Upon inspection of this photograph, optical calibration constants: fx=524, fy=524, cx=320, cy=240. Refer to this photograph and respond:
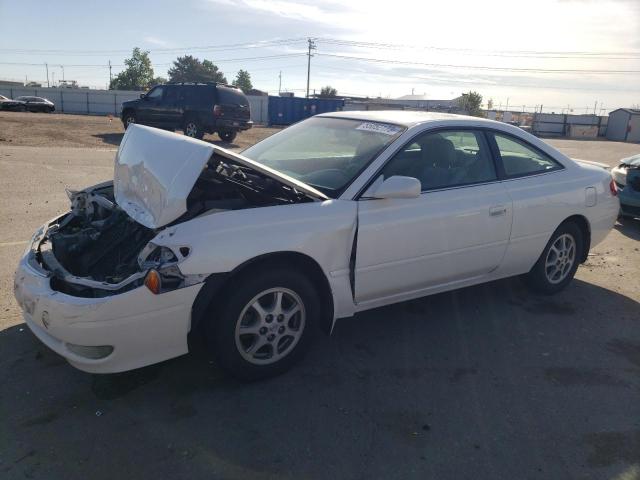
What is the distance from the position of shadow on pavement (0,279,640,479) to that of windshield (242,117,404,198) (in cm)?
121

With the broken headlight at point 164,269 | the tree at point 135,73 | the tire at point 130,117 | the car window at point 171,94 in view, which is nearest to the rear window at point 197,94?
the car window at point 171,94

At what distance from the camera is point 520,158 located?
4.47 metres

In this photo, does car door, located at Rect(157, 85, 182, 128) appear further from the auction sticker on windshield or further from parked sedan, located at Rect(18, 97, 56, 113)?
parked sedan, located at Rect(18, 97, 56, 113)

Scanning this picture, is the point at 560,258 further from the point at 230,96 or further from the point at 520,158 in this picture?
the point at 230,96

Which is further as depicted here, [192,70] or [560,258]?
[192,70]

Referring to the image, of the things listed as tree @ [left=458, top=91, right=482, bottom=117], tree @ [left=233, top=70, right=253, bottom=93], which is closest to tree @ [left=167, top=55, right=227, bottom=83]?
tree @ [left=233, top=70, right=253, bottom=93]

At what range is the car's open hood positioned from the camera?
3002mm

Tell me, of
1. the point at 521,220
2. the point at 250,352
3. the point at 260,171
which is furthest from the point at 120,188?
the point at 521,220

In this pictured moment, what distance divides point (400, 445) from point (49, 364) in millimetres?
2227

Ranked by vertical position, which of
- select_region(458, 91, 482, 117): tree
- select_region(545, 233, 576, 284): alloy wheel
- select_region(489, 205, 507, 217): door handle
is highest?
select_region(458, 91, 482, 117): tree

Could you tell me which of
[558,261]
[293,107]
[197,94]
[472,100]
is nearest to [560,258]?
[558,261]

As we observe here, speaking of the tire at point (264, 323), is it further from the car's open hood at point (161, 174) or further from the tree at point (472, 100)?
the tree at point (472, 100)

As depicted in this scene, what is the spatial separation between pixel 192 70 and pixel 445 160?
387ft

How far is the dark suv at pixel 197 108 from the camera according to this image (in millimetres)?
18531
